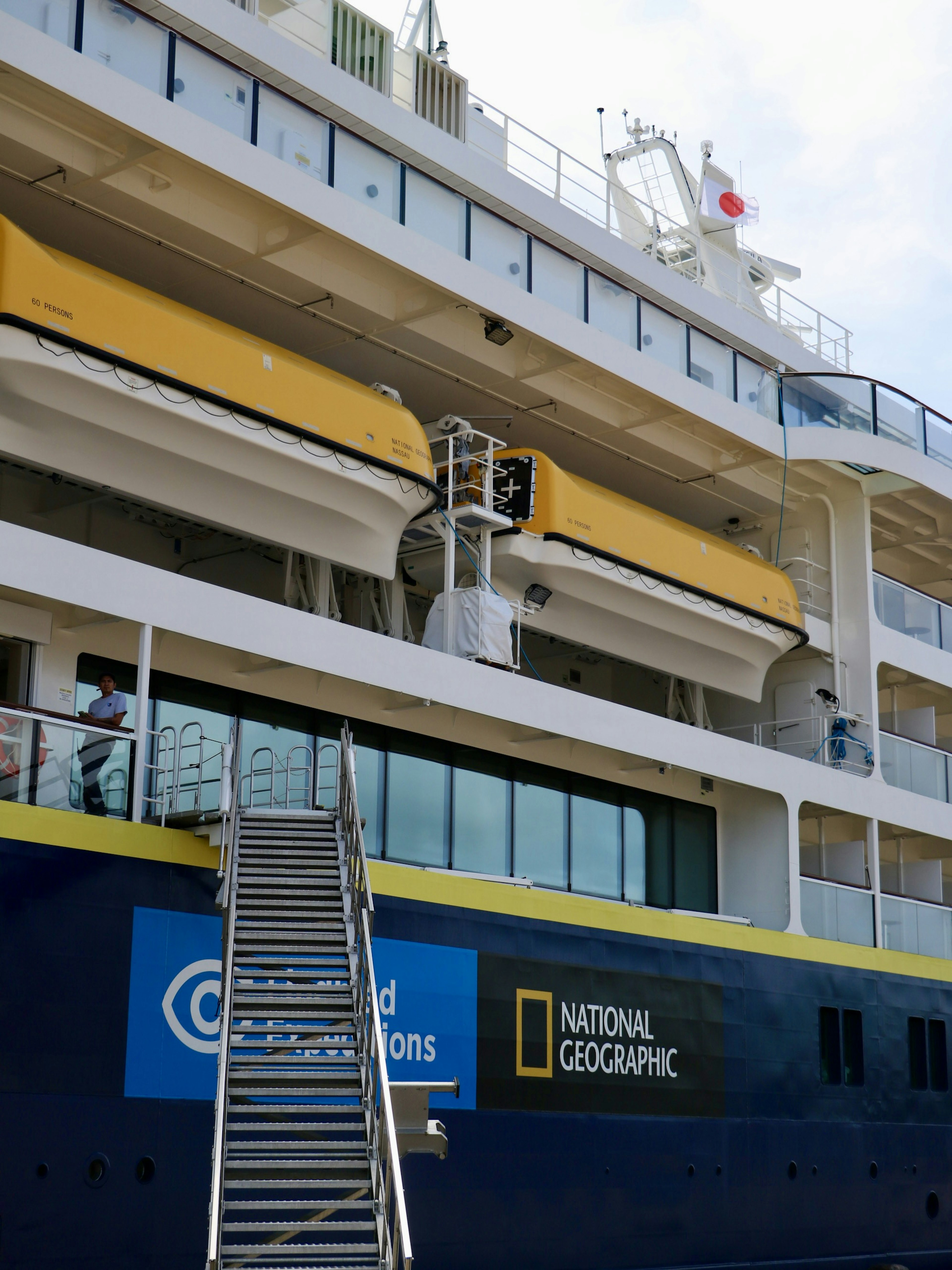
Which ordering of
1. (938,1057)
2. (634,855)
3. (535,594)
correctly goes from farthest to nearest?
(938,1057)
(634,855)
(535,594)

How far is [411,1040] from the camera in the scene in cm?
1080

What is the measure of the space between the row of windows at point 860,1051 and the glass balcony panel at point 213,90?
10.2 m

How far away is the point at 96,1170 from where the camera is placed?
8727 millimetres

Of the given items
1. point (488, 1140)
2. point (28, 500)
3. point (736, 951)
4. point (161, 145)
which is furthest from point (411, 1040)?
point (161, 145)

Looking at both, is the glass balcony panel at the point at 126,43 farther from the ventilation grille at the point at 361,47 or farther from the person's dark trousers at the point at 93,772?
the person's dark trousers at the point at 93,772

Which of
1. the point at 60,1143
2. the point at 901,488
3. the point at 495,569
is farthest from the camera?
the point at 901,488

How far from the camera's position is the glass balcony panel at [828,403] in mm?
17062

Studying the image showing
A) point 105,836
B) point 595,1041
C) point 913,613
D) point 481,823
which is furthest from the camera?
point 913,613

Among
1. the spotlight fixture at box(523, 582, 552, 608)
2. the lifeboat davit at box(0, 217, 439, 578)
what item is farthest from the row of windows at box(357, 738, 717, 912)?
the lifeboat davit at box(0, 217, 439, 578)

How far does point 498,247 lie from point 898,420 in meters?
6.73

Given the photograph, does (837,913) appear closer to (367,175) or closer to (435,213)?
(435,213)

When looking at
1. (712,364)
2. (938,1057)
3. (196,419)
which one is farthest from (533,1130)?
(712,364)

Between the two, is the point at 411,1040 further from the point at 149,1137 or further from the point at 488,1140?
the point at 149,1137

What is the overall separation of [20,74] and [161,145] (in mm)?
1126
